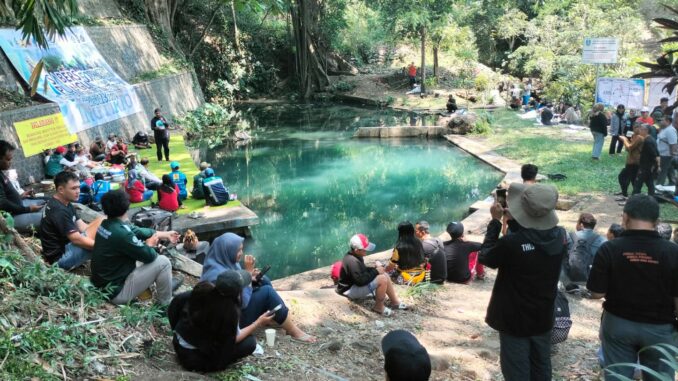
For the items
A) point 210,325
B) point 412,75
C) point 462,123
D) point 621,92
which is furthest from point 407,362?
point 412,75

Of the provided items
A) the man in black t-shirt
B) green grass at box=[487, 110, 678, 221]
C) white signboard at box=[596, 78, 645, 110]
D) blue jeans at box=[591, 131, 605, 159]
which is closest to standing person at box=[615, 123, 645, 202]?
green grass at box=[487, 110, 678, 221]

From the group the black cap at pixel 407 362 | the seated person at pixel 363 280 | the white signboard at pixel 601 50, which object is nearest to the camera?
the black cap at pixel 407 362

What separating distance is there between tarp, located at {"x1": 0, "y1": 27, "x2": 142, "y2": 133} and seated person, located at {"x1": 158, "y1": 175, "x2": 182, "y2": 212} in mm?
3530

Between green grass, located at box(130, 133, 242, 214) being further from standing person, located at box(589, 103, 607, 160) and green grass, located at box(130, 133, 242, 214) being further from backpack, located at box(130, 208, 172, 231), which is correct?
standing person, located at box(589, 103, 607, 160)

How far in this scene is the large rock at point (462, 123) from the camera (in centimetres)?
1756

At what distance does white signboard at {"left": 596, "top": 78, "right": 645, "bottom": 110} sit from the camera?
14555 millimetres

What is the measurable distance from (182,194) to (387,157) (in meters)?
7.48

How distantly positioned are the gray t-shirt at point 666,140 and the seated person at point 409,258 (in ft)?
17.8

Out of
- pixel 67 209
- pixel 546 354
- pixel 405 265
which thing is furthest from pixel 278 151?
pixel 546 354

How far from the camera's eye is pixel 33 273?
3.96 meters

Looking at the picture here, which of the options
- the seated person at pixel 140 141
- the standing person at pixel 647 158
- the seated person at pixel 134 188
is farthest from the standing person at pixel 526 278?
the seated person at pixel 140 141

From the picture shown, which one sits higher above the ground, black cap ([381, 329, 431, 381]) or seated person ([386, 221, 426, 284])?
black cap ([381, 329, 431, 381])

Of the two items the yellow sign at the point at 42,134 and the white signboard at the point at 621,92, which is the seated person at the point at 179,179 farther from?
the white signboard at the point at 621,92

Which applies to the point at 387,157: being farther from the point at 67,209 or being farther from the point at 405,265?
the point at 67,209
